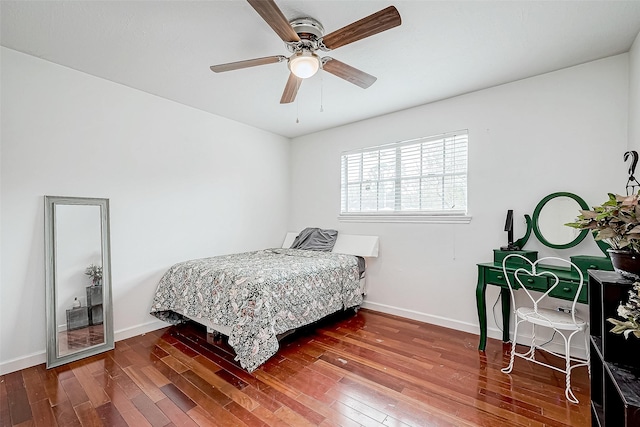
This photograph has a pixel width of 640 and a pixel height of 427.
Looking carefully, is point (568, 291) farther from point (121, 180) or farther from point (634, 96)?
point (121, 180)

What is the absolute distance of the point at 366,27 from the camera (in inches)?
65.3

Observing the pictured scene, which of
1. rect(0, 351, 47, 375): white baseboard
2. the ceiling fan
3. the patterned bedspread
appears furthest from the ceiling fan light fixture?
rect(0, 351, 47, 375): white baseboard

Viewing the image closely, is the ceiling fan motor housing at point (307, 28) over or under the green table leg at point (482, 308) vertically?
over

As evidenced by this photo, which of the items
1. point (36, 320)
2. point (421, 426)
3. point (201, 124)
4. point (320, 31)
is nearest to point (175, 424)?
point (421, 426)

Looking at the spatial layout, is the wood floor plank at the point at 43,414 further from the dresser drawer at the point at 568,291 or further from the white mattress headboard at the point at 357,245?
the dresser drawer at the point at 568,291

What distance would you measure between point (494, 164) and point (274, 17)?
243 cm

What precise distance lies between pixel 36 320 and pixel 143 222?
112 cm

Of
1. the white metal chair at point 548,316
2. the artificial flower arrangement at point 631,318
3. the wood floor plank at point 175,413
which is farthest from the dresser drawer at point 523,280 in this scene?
the wood floor plank at point 175,413

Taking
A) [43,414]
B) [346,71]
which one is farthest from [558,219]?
[43,414]

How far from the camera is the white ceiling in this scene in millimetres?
1824

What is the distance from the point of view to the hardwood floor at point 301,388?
1771 mm

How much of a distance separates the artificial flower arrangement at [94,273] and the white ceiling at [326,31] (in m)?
1.74

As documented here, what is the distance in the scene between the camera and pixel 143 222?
3.04 metres

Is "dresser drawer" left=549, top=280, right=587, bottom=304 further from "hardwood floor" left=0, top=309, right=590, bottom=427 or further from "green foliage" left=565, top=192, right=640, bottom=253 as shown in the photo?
"green foliage" left=565, top=192, right=640, bottom=253
